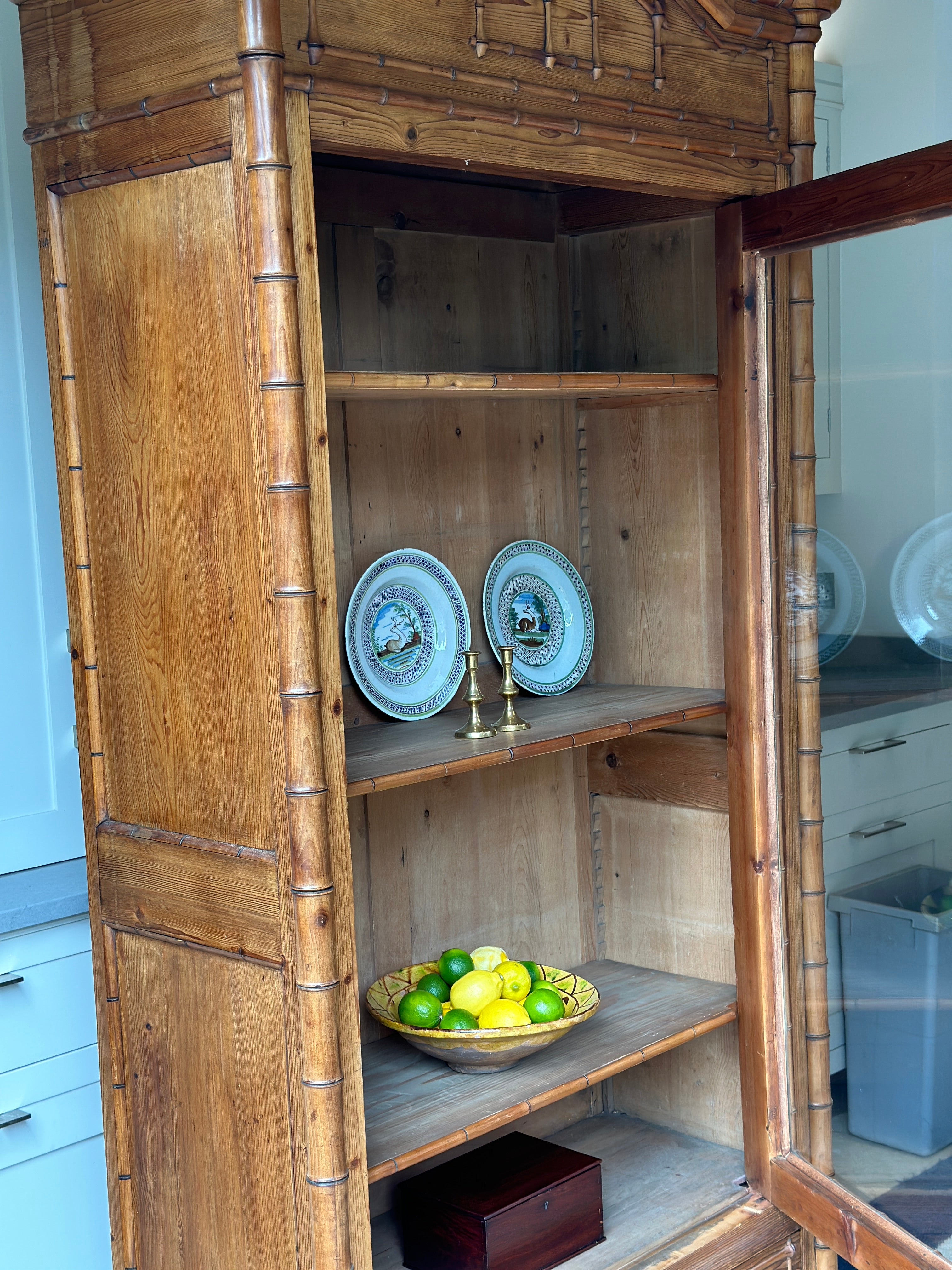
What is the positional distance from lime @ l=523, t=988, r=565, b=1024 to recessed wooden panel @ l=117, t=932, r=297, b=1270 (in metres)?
0.49

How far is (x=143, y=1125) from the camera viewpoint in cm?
183

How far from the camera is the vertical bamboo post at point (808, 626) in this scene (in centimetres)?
205

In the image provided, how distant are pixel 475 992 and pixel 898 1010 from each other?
2.03ft

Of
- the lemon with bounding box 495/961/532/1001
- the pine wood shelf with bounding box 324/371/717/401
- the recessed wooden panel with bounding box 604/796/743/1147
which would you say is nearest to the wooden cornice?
the pine wood shelf with bounding box 324/371/717/401

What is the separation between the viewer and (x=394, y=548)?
2.21 meters

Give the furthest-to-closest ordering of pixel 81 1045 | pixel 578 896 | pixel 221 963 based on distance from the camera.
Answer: pixel 578 896 < pixel 81 1045 < pixel 221 963

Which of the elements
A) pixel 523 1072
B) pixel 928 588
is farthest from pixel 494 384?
pixel 523 1072

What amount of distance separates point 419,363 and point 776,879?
101cm

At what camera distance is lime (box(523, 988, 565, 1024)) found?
2012 mm

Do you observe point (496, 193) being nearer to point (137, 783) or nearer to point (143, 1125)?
point (137, 783)

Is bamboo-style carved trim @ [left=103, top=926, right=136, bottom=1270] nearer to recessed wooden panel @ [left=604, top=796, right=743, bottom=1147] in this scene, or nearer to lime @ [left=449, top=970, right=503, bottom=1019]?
lime @ [left=449, top=970, right=503, bottom=1019]

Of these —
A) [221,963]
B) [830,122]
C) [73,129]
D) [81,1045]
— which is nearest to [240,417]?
[73,129]

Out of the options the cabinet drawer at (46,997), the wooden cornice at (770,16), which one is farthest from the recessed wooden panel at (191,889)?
the wooden cornice at (770,16)

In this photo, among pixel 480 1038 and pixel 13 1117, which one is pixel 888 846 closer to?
pixel 480 1038
